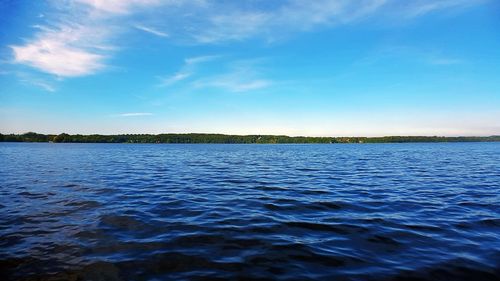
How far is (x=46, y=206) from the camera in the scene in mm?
12898

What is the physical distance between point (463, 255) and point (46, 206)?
53.0 ft

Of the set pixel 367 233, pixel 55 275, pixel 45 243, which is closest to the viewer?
pixel 55 275

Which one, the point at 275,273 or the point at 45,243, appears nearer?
the point at 275,273

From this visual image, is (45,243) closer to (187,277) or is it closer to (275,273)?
(187,277)

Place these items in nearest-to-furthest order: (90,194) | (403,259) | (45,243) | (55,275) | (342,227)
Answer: (55,275) < (403,259) < (45,243) < (342,227) < (90,194)

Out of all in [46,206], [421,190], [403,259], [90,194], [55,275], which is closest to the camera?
[55,275]

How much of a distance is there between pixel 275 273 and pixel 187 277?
204 cm

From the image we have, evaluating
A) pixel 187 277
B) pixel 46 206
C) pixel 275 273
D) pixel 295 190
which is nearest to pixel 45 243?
pixel 187 277

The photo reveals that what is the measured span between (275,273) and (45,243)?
6859 mm

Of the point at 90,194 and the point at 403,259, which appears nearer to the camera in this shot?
the point at 403,259

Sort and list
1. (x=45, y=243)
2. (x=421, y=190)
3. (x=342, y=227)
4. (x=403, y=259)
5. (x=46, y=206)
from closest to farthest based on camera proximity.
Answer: (x=403, y=259)
(x=45, y=243)
(x=342, y=227)
(x=46, y=206)
(x=421, y=190)

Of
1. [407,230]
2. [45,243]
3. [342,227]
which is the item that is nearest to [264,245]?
[342,227]

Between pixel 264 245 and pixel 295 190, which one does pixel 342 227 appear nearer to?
pixel 264 245

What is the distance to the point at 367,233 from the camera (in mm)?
9328
